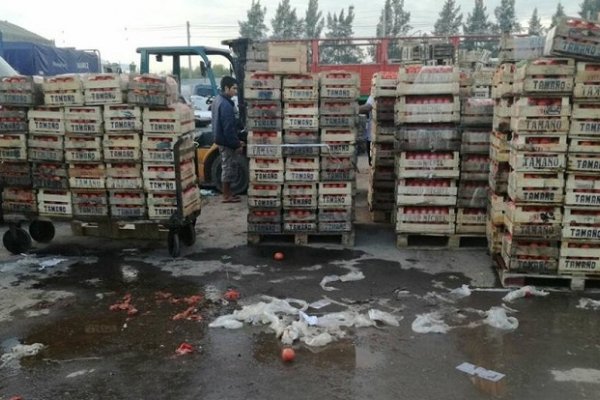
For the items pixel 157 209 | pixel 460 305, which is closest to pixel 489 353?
pixel 460 305

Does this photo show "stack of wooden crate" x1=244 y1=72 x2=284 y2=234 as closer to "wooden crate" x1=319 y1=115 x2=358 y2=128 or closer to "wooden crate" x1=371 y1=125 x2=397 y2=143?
"wooden crate" x1=319 y1=115 x2=358 y2=128

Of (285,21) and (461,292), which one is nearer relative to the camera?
(461,292)

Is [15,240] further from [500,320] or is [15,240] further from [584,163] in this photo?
[584,163]

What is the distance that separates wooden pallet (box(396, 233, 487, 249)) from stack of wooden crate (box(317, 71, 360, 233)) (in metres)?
0.80

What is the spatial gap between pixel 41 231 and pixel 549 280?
23.7 ft

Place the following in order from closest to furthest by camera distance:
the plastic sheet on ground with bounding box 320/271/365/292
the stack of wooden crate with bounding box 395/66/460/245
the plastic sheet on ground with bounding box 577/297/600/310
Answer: the plastic sheet on ground with bounding box 577/297/600/310
the plastic sheet on ground with bounding box 320/271/365/292
the stack of wooden crate with bounding box 395/66/460/245

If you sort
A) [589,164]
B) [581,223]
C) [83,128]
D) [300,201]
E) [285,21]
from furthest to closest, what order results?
[285,21], [300,201], [83,128], [581,223], [589,164]

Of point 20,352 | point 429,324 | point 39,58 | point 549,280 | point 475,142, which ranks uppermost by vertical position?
point 39,58

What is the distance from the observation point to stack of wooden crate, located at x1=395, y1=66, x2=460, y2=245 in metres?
7.73

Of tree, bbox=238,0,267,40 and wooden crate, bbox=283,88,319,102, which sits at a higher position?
tree, bbox=238,0,267,40

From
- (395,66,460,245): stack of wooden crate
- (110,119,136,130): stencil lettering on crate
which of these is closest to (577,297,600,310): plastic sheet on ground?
(395,66,460,245): stack of wooden crate

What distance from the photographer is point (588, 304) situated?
6.04 meters

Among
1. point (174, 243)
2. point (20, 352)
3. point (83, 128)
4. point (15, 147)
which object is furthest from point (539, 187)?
point (15, 147)

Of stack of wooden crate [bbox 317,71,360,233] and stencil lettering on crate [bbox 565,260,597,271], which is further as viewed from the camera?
stack of wooden crate [bbox 317,71,360,233]
